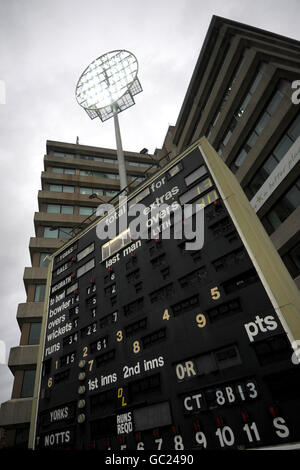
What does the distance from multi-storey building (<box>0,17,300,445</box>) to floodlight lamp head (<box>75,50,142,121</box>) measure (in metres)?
7.00

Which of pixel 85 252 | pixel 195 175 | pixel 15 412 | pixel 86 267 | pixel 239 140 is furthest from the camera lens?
pixel 239 140

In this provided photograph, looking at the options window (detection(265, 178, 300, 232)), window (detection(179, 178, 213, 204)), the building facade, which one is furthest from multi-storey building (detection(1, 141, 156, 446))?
window (detection(265, 178, 300, 232))

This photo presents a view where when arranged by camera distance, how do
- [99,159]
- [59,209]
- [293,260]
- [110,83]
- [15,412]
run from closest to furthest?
1. [293,260]
2. [15,412]
3. [110,83]
4. [59,209]
5. [99,159]

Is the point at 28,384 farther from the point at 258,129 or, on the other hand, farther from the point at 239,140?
the point at 258,129

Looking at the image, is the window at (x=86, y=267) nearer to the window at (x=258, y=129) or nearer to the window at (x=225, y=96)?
the window at (x=258, y=129)

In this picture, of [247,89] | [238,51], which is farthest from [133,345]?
[238,51]

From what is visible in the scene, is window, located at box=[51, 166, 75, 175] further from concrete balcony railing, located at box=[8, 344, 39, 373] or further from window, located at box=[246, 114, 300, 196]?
window, located at box=[246, 114, 300, 196]

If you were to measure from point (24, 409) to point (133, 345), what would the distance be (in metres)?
17.6

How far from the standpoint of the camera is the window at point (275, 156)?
16.2 m

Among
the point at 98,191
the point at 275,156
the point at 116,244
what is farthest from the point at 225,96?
the point at 116,244

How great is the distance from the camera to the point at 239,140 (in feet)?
67.6

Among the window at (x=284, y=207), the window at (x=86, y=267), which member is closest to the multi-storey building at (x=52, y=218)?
the window at (x=86, y=267)

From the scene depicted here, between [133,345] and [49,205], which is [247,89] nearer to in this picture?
[133,345]

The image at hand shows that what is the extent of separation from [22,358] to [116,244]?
55.8 feet
